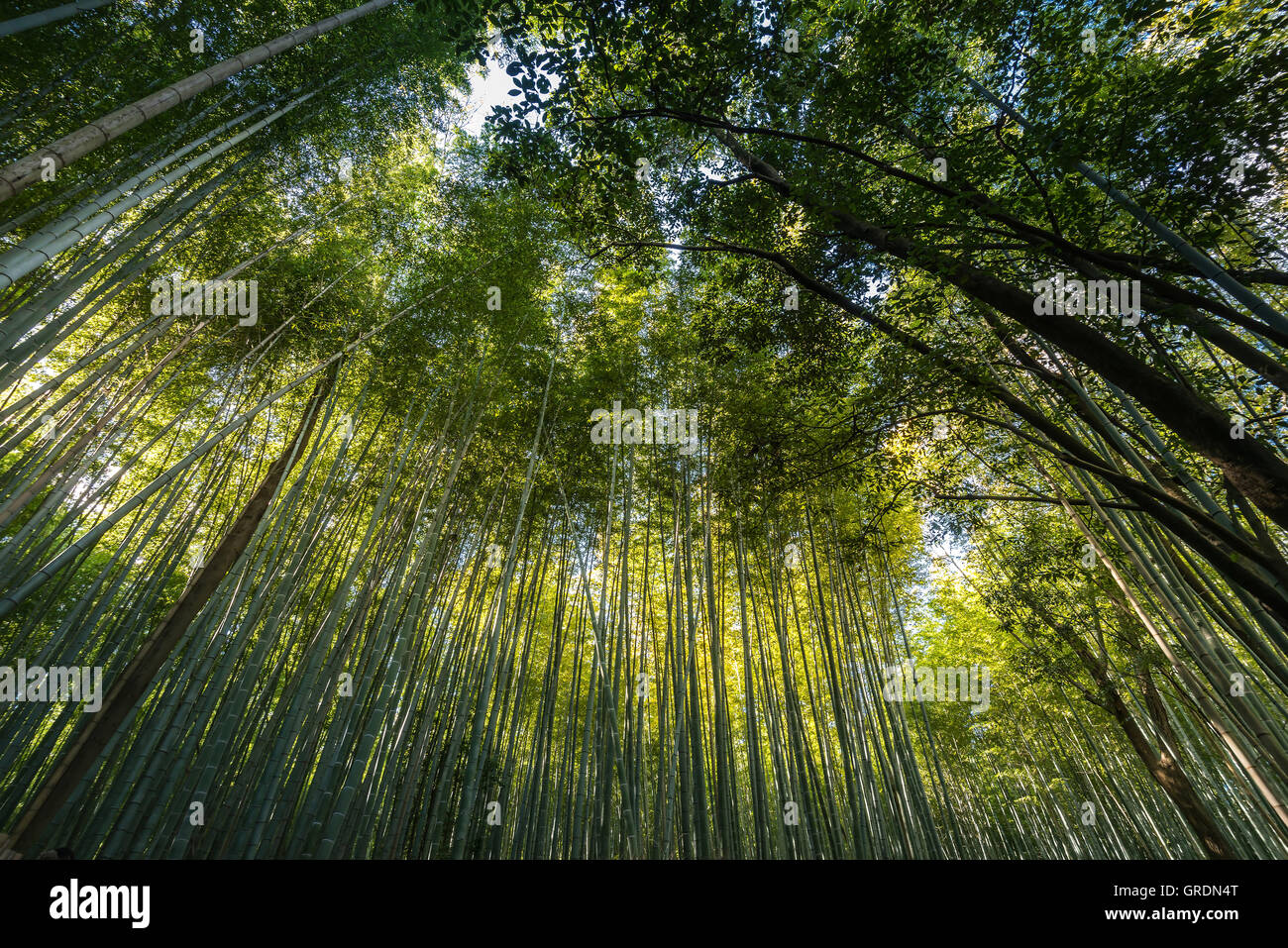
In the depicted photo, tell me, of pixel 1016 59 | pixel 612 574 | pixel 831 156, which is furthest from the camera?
pixel 612 574

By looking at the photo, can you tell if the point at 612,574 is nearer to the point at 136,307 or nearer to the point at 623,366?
the point at 623,366

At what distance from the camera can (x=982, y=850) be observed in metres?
8.70

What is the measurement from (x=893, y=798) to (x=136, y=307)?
8.19 m

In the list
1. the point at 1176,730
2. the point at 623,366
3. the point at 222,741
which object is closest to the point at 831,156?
the point at 623,366

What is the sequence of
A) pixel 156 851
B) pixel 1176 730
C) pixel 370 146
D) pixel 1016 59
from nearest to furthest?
pixel 1016 59 < pixel 156 851 < pixel 370 146 < pixel 1176 730

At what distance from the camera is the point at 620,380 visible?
4.96m

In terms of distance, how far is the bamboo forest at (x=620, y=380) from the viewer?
2062mm

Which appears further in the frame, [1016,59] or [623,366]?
[623,366]

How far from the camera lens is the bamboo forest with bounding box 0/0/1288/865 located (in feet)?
6.77

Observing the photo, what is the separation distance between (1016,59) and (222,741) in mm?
5482

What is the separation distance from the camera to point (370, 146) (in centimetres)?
420
